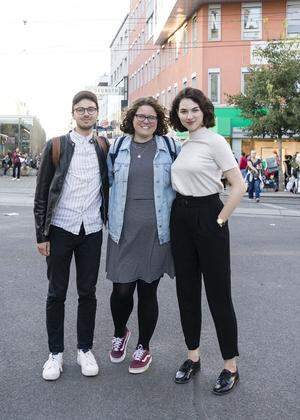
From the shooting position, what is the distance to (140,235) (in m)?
3.92

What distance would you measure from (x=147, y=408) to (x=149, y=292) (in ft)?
2.95

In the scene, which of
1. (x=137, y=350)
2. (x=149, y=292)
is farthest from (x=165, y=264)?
Result: (x=137, y=350)

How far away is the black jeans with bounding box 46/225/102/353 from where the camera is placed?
13.0 ft

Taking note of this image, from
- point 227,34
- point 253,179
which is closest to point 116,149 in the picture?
point 253,179

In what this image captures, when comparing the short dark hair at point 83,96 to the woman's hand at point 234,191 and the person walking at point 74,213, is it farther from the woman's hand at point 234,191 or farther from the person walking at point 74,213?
the woman's hand at point 234,191

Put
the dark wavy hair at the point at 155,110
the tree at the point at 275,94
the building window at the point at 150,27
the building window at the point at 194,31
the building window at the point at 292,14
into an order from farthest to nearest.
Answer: the building window at the point at 150,27, the building window at the point at 194,31, the building window at the point at 292,14, the tree at the point at 275,94, the dark wavy hair at the point at 155,110

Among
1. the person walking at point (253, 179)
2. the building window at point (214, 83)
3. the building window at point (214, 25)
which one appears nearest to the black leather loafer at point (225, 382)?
the person walking at point (253, 179)

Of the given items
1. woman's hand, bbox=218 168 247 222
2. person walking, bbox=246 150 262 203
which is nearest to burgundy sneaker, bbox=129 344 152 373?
woman's hand, bbox=218 168 247 222

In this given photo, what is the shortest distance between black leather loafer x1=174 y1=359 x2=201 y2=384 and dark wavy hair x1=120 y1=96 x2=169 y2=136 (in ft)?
5.26

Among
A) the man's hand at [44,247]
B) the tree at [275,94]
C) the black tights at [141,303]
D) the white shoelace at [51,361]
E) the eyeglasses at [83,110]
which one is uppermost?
the tree at [275,94]

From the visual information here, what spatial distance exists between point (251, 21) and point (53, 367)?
104 feet

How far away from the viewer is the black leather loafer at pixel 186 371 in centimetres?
379

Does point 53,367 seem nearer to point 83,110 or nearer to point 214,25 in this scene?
point 83,110

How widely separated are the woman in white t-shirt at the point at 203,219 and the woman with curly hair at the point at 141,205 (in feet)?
0.39
